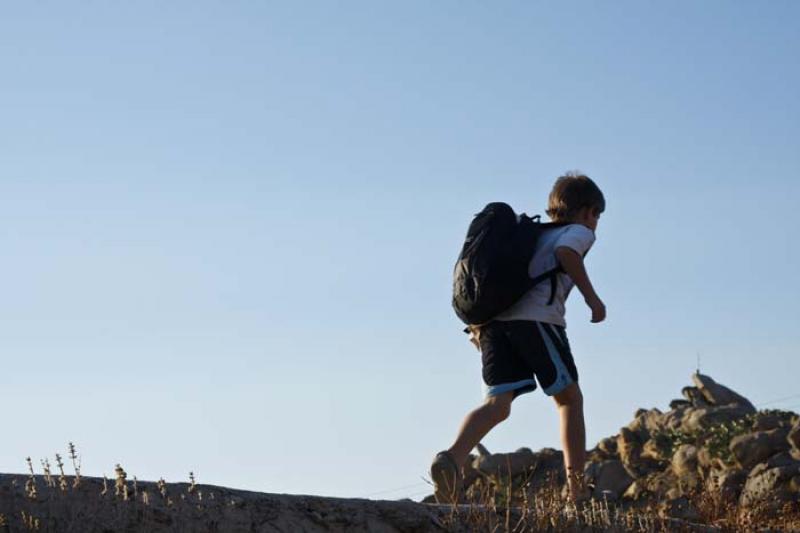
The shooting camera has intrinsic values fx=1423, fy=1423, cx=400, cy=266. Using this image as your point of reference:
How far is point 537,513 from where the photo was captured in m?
6.05

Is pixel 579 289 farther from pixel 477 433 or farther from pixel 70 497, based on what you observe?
pixel 70 497

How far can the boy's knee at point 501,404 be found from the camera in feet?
23.9

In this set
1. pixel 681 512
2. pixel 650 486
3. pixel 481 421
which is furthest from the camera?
pixel 650 486

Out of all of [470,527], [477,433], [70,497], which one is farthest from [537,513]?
[70,497]

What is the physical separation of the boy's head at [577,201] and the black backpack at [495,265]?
115mm

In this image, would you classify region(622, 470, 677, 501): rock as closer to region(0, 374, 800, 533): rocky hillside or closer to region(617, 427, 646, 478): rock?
region(617, 427, 646, 478): rock

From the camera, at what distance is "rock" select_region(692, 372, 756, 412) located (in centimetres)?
1694

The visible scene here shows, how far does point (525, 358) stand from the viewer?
24.0 ft

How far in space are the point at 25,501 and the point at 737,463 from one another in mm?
10543

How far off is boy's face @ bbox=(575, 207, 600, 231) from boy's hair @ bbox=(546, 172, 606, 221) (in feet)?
0.04

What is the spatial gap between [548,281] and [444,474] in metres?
1.13

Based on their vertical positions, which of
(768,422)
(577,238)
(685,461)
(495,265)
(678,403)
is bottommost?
(685,461)

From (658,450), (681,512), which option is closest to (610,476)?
(658,450)

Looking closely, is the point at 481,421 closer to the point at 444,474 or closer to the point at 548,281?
the point at 444,474
